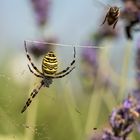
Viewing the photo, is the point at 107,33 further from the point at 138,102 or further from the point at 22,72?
the point at 22,72

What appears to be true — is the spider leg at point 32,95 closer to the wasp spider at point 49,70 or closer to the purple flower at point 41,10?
the wasp spider at point 49,70

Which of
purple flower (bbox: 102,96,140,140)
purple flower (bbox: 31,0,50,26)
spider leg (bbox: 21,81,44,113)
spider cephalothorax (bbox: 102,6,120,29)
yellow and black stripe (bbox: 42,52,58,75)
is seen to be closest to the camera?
yellow and black stripe (bbox: 42,52,58,75)

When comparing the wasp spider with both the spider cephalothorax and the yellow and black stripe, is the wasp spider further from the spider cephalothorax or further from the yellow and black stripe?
the spider cephalothorax

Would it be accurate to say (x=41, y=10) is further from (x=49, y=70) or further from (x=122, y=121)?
(x=49, y=70)

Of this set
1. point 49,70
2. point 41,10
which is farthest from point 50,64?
point 41,10

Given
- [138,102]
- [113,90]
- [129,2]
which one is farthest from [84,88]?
[138,102]

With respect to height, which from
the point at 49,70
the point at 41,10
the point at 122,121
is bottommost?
the point at 122,121

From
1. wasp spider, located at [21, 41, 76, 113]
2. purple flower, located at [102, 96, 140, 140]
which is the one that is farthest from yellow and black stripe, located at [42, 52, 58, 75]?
purple flower, located at [102, 96, 140, 140]

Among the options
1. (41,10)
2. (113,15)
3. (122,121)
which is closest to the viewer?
(113,15)
